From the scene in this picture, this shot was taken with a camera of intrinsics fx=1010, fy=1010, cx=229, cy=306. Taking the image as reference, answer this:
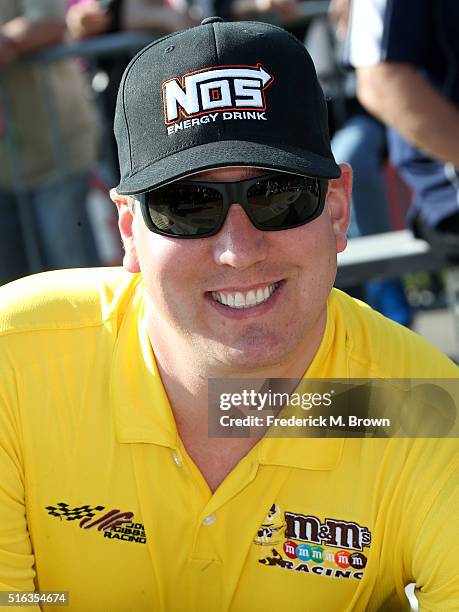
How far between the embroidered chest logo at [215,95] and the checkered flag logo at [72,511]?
35.6 inches

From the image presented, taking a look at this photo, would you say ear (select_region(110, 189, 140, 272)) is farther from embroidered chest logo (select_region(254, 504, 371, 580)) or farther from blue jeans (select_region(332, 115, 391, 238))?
blue jeans (select_region(332, 115, 391, 238))

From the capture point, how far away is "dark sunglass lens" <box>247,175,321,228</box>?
2221mm

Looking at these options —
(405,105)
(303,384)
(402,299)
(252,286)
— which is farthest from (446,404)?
(402,299)

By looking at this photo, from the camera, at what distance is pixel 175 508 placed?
93.5 inches

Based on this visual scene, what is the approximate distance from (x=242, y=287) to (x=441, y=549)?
0.73 metres

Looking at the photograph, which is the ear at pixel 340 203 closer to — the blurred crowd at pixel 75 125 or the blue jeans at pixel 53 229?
the blurred crowd at pixel 75 125

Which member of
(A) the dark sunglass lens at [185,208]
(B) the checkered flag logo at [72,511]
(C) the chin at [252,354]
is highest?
(A) the dark sunglass lens at [185,208]

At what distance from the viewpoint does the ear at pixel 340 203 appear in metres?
2.50

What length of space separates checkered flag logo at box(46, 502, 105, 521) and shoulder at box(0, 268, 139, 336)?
437 mm

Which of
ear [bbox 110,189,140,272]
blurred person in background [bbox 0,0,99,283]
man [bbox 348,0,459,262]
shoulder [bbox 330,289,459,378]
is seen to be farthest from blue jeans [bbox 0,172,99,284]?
shoulder [bbox 330,289,459,378]

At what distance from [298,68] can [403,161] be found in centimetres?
205

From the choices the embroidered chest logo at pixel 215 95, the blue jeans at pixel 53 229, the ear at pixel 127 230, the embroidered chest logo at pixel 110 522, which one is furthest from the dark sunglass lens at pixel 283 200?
the blue jeans at pixel 53 229

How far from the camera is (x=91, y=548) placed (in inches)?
95.3

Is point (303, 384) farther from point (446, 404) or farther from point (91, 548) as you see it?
point (91, 548)
